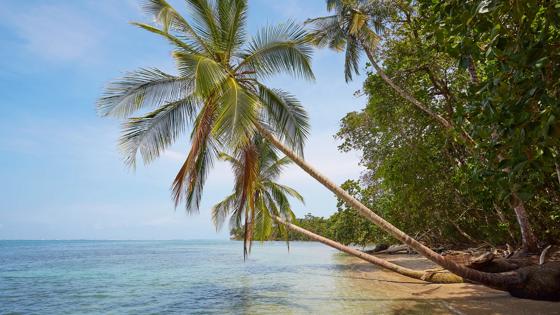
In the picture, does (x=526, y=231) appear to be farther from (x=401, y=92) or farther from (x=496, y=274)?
(x=401, y=92)

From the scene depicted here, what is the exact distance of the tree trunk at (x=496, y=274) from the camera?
7.62 m

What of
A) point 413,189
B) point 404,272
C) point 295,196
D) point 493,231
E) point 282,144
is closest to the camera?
point 282,144

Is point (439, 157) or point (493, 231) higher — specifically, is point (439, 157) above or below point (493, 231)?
above

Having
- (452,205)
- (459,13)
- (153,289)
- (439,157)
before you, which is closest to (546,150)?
(459,13)

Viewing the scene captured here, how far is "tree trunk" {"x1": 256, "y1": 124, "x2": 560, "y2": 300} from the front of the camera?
762 centimetres

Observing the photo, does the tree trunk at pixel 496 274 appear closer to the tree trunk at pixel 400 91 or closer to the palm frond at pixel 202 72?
the palm frond at pixel 202 72

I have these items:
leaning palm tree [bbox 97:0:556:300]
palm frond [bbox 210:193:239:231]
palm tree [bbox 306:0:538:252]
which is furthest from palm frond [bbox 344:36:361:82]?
palm frond [bbox 210:193:239:231]

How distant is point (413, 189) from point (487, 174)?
9876mm

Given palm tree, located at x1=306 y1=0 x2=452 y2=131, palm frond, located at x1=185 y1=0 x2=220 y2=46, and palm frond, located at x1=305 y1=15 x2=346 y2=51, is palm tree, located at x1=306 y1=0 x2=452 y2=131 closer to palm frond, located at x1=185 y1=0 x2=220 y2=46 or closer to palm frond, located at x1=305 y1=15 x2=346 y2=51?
palm frond, located at x1=305 y1=15 x2=346 y2=51

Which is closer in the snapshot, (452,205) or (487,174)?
(487,174)

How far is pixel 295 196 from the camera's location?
66.7 feet

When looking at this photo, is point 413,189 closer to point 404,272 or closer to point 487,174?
point 404,272

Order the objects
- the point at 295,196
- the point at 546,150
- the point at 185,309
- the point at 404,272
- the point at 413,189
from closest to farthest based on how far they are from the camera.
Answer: the point at 546,150, the point at 185,309, the point at 404,272, the point at 413,189, the point at 295,196

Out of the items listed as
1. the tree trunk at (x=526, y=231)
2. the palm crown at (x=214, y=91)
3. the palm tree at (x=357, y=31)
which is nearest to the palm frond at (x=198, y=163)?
the palm crown at (x=214, y=91)
